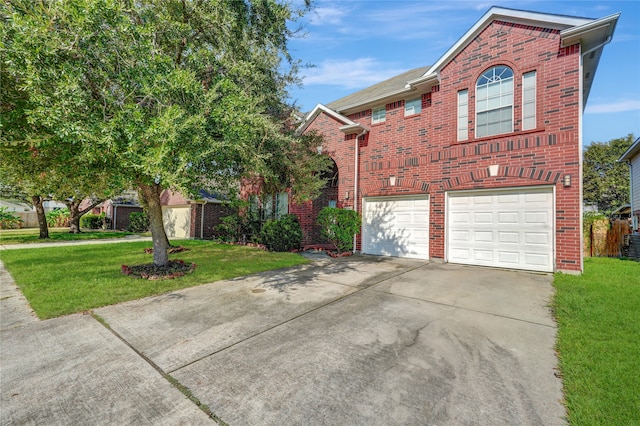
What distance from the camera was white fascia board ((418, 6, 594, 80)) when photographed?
24.1 ft

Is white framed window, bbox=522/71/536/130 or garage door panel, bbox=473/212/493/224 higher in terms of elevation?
white framed window, bbox=522/71/536/130

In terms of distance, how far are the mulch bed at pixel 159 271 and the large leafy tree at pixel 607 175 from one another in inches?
1500

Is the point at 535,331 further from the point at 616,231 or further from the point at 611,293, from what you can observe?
the point at 616,231

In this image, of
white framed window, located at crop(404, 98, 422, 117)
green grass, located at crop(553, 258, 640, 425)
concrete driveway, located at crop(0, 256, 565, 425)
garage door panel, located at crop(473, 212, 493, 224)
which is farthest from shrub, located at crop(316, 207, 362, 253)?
green grass, located at crop(553, 258, 640, 425)

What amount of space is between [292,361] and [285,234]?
9091 mm

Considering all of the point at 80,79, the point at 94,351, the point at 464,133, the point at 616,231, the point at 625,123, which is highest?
the point at 625,123

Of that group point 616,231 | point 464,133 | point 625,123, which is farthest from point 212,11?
point 625,123

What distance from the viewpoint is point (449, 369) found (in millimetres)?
3035

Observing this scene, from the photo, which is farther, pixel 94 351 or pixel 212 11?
pixel 212 11

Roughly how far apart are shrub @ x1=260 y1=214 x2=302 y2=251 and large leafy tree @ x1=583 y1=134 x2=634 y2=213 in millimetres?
33268

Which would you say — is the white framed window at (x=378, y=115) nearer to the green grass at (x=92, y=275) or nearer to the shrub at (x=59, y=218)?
the green grass at (x=92, y=275)

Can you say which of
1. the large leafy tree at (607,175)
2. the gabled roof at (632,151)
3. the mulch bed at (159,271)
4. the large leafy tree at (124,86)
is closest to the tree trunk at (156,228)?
the mulch bed at (159,271)

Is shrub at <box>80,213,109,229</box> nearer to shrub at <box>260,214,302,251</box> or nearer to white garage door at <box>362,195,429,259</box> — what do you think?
shrub at <box>260,214,302,251</box>

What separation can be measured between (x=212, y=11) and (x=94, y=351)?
280 inches
